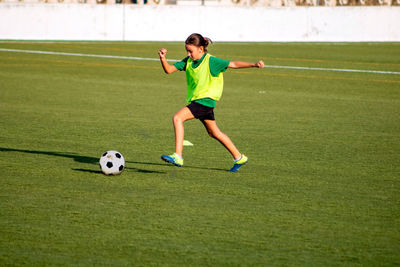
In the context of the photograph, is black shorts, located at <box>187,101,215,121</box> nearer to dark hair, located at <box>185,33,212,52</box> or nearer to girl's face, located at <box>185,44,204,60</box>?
girl's face, located at <box>185,44,204,60</box>

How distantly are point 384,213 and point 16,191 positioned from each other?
11.8 ft

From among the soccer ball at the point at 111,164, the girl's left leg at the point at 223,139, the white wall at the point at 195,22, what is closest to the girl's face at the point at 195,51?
the girl's left leg at the point at 223,139

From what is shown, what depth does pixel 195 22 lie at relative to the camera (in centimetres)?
3488

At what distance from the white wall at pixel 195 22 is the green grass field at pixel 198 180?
1515cm

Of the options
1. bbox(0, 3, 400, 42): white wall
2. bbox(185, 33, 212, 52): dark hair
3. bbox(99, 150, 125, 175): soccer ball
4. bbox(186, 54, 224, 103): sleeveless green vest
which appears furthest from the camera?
bbox(0, 3, 400, 42): white wall

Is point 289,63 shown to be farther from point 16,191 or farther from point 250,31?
point 16,191

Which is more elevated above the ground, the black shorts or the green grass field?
the black shorts

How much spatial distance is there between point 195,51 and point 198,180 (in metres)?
1.51

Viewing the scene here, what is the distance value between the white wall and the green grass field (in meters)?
15.2

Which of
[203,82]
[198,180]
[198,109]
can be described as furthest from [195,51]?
[198,180]

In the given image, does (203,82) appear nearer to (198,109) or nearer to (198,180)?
(198,109)

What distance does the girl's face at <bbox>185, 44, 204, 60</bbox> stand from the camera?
27.2 ft

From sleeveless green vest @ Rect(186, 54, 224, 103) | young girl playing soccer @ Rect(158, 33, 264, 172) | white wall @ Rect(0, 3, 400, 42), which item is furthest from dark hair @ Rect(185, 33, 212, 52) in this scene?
white wall @ Rect(0, 3, 400, 42)

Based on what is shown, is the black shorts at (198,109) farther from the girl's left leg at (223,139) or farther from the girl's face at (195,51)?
the girl's face at (195,51)
